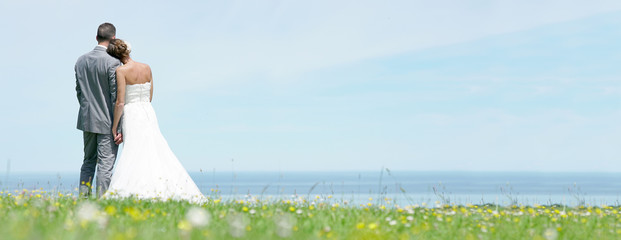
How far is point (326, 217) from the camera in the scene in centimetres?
670

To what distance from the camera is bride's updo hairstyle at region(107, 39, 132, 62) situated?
32.1 ft

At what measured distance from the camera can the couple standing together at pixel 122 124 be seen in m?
9.72

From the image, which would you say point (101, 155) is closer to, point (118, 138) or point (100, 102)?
point (118, 138)

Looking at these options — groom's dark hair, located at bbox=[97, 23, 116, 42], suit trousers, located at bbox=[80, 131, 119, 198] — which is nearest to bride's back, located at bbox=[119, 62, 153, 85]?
groom's dark hair, located at bbox=[97, 23, 116, 42]

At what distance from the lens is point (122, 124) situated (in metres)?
10.0

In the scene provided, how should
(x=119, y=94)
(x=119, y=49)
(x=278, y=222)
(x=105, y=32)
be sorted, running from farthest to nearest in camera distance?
(x=105, y=32) < (x=119, y=49) < (x=119, y=94) < (x=278, y=222)

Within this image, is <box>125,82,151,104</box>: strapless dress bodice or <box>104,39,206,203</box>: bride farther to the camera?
<box>125,82,151,104</box>: strapless dress bodice

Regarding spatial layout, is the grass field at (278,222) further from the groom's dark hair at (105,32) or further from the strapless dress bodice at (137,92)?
the groom's dark hair at (105,32)

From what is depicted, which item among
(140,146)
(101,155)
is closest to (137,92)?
(140,146)

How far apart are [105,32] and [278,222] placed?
5845 mm

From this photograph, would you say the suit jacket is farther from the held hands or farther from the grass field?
the grass field

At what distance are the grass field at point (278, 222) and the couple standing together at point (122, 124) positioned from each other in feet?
4.53

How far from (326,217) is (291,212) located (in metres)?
0.85

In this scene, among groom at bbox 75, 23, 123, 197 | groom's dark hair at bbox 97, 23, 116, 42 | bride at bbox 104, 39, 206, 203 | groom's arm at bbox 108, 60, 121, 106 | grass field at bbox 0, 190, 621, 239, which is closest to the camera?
grass field at bbox 0, 190, 621, 239
